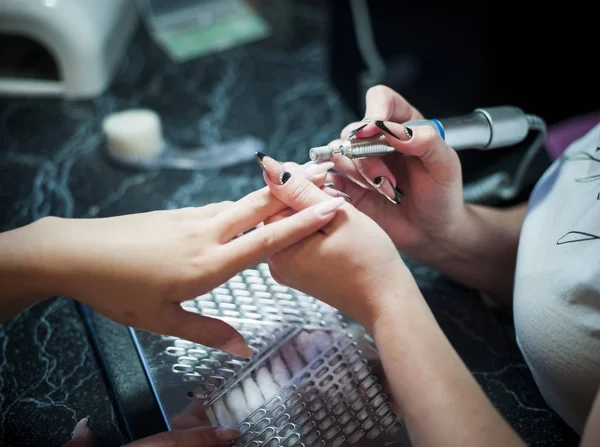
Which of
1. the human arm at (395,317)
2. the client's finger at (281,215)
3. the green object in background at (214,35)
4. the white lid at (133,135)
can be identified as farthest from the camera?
the green object in background at (214,35)

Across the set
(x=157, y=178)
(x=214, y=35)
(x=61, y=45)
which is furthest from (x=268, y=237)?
(x=214, y=35)

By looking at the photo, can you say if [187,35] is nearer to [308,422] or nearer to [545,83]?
[545,83]

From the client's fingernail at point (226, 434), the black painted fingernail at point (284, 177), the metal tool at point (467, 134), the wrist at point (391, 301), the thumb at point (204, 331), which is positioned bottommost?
the client's fingernail at point (226, 434)

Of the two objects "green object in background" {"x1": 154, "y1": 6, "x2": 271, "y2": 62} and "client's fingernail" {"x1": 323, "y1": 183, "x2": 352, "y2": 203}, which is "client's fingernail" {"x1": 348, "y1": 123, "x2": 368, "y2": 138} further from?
"green object in background" {"x1": 154, "y1": 6, "x2": 271, "y2": 62}

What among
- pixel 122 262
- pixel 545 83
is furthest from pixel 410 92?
pixel 122 262

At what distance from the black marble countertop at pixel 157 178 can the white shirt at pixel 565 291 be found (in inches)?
2.5

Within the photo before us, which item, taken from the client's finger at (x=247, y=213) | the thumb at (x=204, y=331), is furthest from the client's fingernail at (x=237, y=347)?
the client's finger at (x=247, y=213)

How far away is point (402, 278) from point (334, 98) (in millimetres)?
636

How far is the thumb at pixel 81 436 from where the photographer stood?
58 centimetres

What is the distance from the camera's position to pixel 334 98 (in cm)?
115

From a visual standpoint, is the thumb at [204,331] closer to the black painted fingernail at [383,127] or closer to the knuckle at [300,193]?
the knuckle at [300,193]

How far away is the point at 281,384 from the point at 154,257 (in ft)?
0.62

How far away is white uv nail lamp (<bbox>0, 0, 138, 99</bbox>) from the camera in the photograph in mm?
994

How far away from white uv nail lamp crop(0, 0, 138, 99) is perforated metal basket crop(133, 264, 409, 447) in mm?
560
